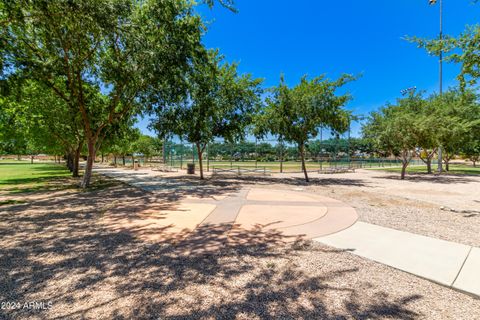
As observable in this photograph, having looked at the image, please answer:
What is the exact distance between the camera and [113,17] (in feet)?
22.9

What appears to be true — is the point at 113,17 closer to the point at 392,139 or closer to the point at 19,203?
the point at 19,203

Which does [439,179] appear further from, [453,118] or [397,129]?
[397,129]

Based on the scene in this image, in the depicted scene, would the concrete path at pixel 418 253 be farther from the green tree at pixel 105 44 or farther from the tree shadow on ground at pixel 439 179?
the tree shadow on ground at pixel 439 179

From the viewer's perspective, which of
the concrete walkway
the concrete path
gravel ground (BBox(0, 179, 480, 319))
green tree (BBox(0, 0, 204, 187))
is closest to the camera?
gravel ground (BBox(0, 179, 480, 319))

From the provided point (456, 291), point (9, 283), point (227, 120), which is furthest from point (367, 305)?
point (227, 120)

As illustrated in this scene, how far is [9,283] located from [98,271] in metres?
1.01

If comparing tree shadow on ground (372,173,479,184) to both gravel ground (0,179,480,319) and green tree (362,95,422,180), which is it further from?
gravel ground (0,179,480,319)

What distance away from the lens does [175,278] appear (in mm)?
3123

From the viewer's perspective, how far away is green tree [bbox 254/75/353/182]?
564 inches

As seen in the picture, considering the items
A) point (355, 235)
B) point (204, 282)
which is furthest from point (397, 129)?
point (204, 282)

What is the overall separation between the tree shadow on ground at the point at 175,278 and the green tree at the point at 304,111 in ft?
36.6

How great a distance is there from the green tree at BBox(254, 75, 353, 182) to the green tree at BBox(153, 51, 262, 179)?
1.53 metres

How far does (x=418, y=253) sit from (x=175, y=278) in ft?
13.0

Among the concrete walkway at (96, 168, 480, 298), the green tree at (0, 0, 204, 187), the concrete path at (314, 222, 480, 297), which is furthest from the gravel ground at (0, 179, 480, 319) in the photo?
the green tree at (0, 0, 204, 187)
